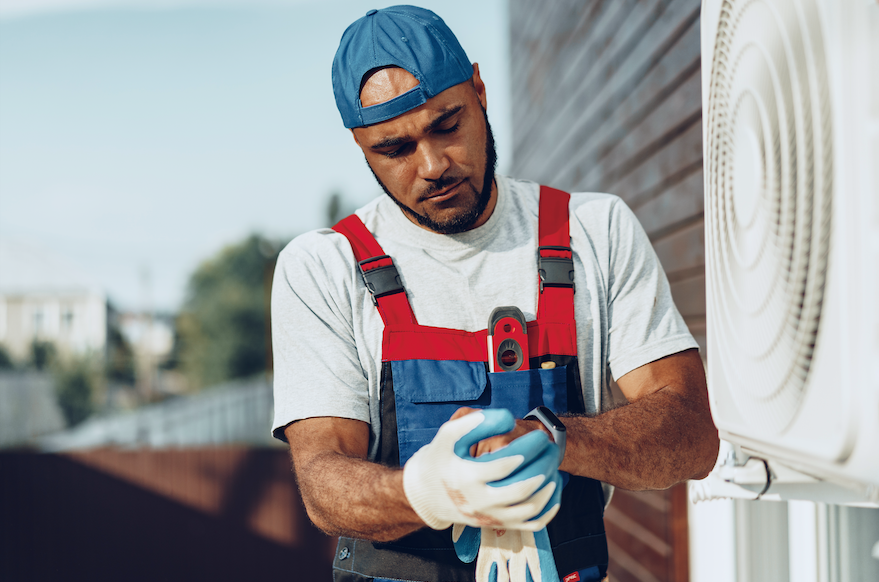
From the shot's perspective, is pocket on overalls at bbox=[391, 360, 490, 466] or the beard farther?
the beard

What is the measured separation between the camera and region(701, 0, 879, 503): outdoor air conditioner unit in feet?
1.91

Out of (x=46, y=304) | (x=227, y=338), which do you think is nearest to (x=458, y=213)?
(x=227, y=338)

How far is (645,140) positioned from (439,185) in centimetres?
189

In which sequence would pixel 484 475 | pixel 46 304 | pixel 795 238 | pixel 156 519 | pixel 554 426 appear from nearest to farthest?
1. pixel 795 238
2. pixel 484 475
3. pixel 554 426
4. pixel 156 519
5. pixel 46 304

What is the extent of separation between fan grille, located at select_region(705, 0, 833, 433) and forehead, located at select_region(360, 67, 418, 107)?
0.54m

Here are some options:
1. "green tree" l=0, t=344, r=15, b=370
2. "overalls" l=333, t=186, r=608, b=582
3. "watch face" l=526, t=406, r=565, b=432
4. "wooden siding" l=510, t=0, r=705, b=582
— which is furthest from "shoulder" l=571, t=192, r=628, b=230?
"green tree" l=0, t=344, r=15, b=370

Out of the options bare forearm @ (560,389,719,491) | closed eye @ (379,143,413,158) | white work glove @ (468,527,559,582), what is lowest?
white work glove @ (468,527,559,582)

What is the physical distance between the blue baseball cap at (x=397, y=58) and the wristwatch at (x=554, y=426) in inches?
24.1

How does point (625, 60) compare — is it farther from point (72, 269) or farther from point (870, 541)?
point (72, 269)

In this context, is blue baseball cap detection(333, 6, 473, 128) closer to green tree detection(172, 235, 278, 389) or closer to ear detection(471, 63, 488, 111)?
ear detection(471, 63, 488, 111)

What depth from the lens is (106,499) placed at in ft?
20.8

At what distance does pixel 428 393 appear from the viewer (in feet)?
4.09

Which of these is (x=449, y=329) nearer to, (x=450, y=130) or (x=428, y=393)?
(x=428, y=393)

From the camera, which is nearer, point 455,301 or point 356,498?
point 356,498
